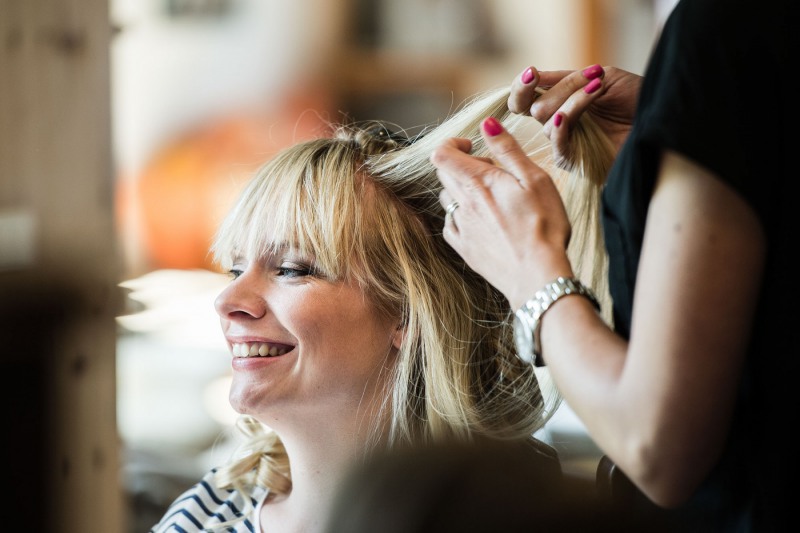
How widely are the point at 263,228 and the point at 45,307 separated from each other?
37 cm

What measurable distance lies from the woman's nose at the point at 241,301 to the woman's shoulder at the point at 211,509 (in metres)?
0.35

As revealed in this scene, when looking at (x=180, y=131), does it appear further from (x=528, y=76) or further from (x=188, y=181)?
(x=528, y=76)

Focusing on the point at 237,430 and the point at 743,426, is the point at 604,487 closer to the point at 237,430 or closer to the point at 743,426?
the point at 743,426

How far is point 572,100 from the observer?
4.00ft

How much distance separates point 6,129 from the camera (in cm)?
173

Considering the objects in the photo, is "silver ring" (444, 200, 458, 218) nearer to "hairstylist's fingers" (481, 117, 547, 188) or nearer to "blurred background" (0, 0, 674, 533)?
"hairstylist's fingers" (481, 117, 547, 188)

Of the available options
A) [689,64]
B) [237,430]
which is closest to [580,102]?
[689,64]

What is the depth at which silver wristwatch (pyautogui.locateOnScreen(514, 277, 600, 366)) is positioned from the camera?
3.02 feet

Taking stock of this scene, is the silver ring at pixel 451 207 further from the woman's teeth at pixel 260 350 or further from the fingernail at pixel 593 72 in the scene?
the woman's teeth at pixel 260 350

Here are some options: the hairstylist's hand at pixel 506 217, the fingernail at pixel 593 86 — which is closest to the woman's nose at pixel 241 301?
the hairstylist's hand at pixel 506 217

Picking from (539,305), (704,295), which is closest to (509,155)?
(539,305)

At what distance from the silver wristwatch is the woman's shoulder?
865mm

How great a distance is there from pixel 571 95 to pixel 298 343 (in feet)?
1.96

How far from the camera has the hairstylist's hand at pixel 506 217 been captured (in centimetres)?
96
